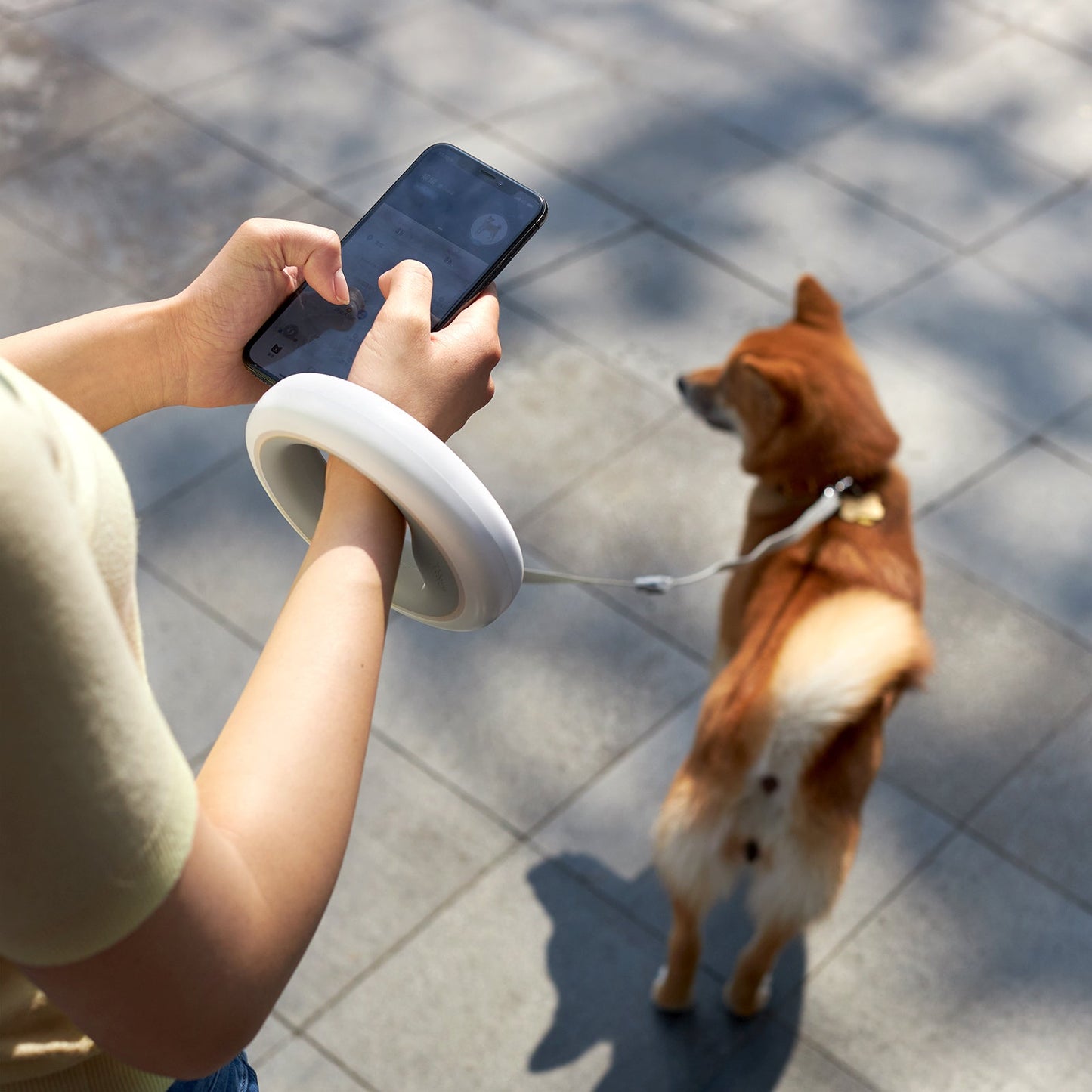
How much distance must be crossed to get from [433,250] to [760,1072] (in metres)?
2.24

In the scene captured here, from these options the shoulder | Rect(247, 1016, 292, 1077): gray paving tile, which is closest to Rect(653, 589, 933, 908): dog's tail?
Rect(247, 1016, 292, 1077): gray paving tile

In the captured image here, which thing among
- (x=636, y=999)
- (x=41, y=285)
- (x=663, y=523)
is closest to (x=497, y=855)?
(x=636, y=999)

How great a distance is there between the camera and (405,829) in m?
3.43

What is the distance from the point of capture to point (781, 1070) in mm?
3043

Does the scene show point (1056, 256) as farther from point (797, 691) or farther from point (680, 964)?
point (680, 964)

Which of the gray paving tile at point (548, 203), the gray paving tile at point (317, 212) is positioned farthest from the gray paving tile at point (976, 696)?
the gray paving tile at point (317, 212)

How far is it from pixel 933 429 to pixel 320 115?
3089 mm

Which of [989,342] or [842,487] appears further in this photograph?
[989,342]

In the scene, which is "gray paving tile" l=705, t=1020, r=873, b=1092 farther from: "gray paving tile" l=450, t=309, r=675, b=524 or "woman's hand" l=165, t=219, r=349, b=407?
"woman's hand" l=165, t=219, r=349, b=407

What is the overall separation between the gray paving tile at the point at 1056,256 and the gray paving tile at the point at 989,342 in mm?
95

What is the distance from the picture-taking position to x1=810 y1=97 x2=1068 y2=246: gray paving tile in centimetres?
566

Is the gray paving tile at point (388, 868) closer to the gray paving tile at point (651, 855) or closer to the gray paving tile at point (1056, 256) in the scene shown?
the gray paving tile at point (651, 855)

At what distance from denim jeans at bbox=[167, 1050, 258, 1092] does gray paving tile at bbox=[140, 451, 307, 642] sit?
2455 millimetres

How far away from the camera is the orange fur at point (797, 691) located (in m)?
2.63
